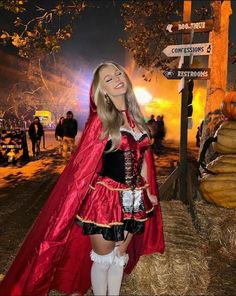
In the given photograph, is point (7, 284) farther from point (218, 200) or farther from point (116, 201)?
point (218, 200)

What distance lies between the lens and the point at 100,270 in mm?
3186

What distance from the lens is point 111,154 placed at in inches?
123

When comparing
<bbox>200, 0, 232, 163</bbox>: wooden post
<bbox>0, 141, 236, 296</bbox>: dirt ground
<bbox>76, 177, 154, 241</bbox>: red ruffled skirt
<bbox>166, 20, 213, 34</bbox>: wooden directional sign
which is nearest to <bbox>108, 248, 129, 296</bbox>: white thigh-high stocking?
<bbox>76, 177, 154, 241</bbox>: red ruffled skirt

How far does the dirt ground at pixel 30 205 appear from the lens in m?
4.58

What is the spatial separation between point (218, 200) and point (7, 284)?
3.61 metres

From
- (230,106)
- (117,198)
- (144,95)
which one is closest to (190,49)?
(230,106)

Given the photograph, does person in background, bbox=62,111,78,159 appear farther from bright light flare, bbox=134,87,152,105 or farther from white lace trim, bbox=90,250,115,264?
bright light flare, bbox=134,87,152,105

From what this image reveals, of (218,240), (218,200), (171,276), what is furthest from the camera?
(218,200)

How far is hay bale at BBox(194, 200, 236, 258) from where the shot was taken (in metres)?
5.20

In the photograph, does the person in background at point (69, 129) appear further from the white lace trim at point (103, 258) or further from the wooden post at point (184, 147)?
the white lace trim at point (103, 258)

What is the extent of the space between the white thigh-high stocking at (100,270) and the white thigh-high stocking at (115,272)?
4cm

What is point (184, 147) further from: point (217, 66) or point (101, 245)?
point (101, 245)

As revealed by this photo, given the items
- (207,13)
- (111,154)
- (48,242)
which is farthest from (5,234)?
(207,13)

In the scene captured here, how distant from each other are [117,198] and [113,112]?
689 mm
